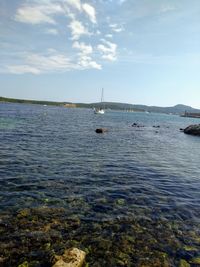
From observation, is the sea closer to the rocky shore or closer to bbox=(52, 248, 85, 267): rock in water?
the rocky shore

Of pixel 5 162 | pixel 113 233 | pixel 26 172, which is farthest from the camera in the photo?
pixel 5 162

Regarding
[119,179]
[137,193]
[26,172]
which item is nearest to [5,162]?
[26,172]

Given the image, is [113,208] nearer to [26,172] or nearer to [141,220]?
[141,220]

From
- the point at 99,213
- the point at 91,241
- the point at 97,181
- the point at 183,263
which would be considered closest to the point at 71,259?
the point at 91,241

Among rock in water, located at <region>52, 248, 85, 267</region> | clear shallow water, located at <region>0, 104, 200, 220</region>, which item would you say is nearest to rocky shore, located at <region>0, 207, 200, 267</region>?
rock in water, located at <region>52, 248, 85, 267</region>

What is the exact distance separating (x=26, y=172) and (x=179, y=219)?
12127mm

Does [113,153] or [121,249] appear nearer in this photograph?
[121,249]

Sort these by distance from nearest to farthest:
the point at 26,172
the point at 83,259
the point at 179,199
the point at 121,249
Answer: the point at 83,259
the point at 121,249
the point at 179,199
the point at 26,172

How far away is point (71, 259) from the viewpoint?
8.93 meters

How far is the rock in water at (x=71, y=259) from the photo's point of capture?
8.60 m

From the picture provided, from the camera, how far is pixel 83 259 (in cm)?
939

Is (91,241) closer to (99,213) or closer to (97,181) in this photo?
(99,213)

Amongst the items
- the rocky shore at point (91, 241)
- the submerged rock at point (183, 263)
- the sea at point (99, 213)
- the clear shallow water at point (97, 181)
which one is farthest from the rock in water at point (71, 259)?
the submerged rock at point (183, 263)

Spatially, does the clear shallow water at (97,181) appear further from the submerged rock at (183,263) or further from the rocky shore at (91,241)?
the submerged rock at (183,263)
